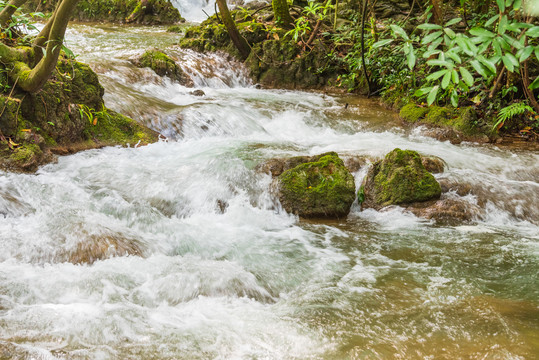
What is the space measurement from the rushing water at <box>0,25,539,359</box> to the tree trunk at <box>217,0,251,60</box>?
16.8 ft

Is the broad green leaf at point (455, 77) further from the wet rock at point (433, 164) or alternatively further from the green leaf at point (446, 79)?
the wet rock at point (433, 164)

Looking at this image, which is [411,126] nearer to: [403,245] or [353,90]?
[353,90]

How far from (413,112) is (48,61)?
21.6 feet

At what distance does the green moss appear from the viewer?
775 centimetres

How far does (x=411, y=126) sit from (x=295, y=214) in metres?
4.15

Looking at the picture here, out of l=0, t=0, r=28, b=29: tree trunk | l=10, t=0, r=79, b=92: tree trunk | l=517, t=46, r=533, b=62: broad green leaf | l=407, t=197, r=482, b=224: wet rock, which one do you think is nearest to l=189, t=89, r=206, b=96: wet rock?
l=10, t=0, r=79, b=92: tree trunk

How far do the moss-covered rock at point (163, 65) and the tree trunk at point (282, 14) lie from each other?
3404 millimetres

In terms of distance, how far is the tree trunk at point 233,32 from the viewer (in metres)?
10.5

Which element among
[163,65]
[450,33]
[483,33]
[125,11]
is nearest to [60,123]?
[163,65]

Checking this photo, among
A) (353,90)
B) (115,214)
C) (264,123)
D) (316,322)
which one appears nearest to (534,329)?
(316,322)

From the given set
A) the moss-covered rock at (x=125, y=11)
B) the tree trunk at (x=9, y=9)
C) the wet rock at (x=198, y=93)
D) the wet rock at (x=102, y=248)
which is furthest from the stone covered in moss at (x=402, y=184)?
the moss-covered rock at (x=125, y=11)

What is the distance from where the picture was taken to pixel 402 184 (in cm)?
492

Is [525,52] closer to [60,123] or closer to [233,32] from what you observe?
[60,123]

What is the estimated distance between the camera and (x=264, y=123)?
8.06 meters
